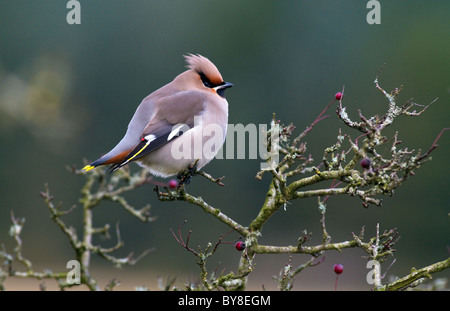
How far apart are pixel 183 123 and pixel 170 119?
12 cm

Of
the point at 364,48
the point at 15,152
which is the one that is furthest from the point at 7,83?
the point at 364,48

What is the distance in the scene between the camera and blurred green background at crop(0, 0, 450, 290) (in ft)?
52.6

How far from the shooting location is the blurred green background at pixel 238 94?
16.0 meters

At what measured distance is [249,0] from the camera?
1902 centimetres

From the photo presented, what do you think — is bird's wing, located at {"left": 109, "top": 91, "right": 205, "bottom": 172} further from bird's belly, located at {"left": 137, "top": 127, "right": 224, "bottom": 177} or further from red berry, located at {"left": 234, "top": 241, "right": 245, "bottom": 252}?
red berry, located at {"left": 234, "top": 241, "right": 245, "bottom": 252}

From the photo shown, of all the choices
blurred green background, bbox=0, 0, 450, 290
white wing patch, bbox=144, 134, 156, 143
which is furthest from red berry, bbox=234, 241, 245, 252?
blurred green background, bbox=0, 0, 450, 290

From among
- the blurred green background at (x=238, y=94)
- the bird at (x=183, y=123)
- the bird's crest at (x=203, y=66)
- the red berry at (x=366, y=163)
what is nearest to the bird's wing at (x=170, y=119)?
the bird at (x=183, y=123)

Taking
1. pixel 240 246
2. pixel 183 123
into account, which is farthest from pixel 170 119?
pixel 240 246

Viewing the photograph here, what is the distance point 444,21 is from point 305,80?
4271 mm

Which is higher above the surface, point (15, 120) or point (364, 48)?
point (364, 48)

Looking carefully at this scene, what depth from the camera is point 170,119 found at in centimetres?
420

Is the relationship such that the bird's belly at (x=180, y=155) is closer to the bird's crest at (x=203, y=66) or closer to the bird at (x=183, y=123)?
the bird at (x=183, y=123)

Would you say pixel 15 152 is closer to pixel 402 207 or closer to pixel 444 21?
pixel 402 207
